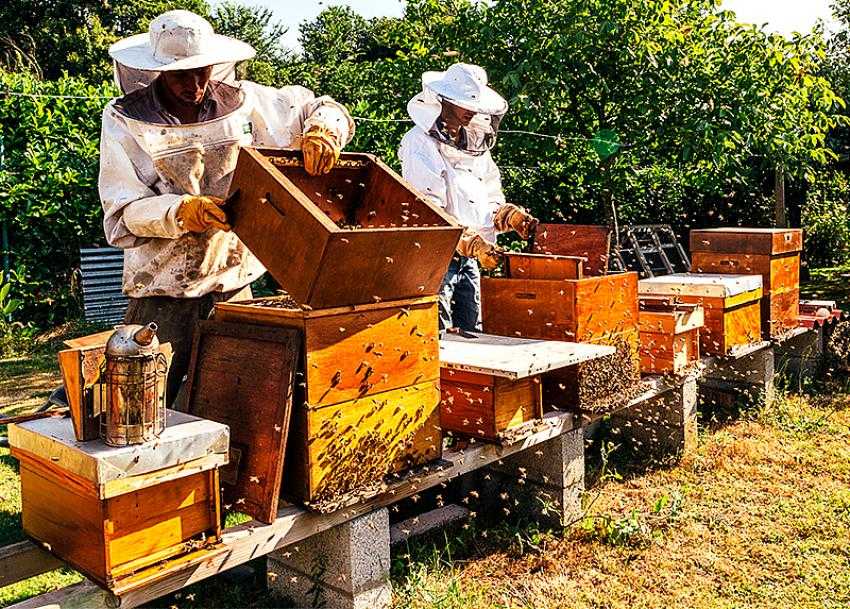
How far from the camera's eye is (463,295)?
4.14 meters

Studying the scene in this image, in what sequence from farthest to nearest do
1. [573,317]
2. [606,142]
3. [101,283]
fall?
[101,283]
[606,142]
[573,317]

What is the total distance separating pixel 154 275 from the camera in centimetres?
279

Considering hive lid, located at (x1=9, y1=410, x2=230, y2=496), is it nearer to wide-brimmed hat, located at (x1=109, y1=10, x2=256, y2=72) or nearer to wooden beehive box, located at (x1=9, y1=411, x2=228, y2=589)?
wooden beehive box, located at (x1=9, y1=411, x2=228, y2=589)

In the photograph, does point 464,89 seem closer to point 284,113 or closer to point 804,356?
point 284,113

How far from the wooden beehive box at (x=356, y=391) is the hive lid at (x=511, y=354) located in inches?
12.6

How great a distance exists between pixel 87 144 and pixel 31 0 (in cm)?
1808

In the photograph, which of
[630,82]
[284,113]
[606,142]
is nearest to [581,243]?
[284,113]

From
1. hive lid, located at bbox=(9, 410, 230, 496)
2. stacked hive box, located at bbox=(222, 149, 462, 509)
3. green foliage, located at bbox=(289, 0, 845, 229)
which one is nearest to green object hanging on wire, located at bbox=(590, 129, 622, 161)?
green foliage, located at bbox=(289, 0, 845, 229)

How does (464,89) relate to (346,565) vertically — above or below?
above

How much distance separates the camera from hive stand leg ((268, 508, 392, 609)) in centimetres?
260

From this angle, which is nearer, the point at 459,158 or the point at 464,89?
the point at 464,89

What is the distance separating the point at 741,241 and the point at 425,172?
94.7 inches

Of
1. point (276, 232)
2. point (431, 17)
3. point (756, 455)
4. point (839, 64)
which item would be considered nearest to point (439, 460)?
point (276, 232)

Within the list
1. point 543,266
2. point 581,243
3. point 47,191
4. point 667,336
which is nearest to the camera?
point 543,266
